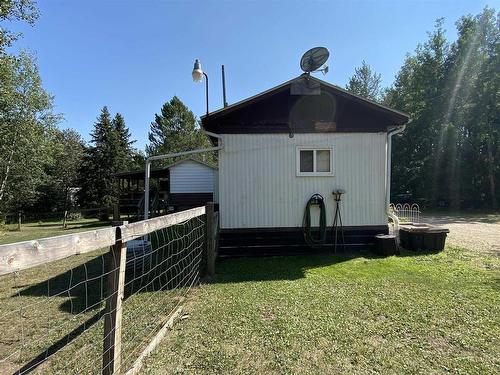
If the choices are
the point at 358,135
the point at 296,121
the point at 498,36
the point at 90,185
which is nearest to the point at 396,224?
the point at 358,135

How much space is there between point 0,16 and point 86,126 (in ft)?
71.5

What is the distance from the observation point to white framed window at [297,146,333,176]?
7.18m

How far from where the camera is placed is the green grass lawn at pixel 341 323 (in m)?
2.71

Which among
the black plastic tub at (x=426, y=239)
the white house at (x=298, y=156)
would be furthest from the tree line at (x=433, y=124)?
the black plastic tub at (x=426, y=239)

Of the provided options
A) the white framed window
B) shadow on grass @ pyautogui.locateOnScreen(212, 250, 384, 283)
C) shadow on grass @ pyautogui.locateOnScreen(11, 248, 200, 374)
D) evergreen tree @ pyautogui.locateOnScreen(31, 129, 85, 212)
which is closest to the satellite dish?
the white framed window

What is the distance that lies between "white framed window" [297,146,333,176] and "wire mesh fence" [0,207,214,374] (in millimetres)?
2725

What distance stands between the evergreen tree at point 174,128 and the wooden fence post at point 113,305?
29.8 meters

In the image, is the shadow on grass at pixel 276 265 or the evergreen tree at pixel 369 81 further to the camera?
the evergreen tree at pixel 369 81

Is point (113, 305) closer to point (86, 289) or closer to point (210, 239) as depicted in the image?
point (86, 289)

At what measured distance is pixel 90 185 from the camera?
27719 mm

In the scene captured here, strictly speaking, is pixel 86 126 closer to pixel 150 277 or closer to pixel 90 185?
pixel 90 185

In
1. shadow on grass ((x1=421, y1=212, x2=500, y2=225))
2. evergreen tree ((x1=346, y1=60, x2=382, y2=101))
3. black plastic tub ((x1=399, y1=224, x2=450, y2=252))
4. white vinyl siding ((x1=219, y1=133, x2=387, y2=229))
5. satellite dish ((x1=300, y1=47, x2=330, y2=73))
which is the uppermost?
evergreen tree ((x1=346, y1=60, x2=382, y2=101))

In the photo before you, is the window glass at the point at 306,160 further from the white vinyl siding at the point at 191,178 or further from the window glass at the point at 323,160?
the white vinyl siding at the point at 191,178

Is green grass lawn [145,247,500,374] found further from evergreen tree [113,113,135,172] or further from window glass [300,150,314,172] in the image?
evergreen tree [113,113,135,172]
